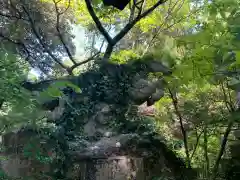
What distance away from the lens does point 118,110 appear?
5875 mm

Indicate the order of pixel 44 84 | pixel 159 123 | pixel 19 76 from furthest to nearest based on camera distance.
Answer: pixel 44 84
pixel 159 123
pixel 19 76

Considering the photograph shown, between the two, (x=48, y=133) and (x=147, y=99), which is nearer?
(x=48, y=133)

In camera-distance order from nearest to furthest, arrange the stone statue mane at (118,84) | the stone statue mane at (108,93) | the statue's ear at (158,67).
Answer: the statue's ear at (158,67) → the stone statue mane at (108,93) → the stone statue mane at (118,84)

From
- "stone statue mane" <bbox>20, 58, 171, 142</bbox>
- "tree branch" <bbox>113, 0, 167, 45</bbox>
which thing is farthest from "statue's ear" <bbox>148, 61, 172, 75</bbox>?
"tree branch" <bbox>113, 0, 167, 45</bbox>

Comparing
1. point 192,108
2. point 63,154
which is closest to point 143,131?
point 192,108

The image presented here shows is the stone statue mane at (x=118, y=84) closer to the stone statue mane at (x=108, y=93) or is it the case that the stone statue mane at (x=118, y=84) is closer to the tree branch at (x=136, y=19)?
the stone statue mane at (x=108, y=93)

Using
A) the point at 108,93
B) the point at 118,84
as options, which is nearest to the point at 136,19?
the point at 118,84

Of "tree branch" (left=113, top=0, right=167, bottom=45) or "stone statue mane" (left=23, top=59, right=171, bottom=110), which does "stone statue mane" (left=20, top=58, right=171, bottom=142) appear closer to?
"stone statue mane" (left=23, top=59, right=171, bottom=110)

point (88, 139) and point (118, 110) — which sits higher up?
point (118, 110)

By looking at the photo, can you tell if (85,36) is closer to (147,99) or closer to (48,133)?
(147,99)

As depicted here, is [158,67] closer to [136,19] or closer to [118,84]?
[118,84]

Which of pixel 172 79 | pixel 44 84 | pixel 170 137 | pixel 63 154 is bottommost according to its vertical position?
pixel 63 154

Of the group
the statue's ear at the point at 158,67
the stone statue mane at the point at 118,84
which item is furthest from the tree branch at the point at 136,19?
the statue's ear at the point at 158,67

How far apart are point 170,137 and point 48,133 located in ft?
8.02
